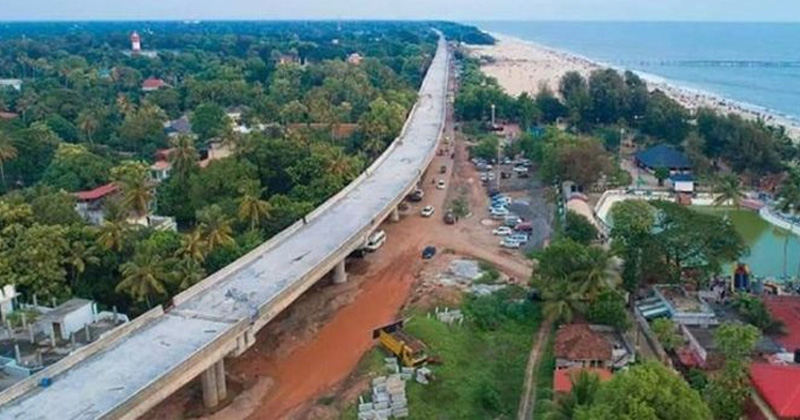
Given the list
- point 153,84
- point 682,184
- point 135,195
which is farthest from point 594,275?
point 153,84

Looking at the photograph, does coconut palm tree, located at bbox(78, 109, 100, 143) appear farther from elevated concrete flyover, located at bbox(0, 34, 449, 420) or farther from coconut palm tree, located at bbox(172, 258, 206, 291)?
coconut palm tree, located at bbox(172, 258, 206, 291)

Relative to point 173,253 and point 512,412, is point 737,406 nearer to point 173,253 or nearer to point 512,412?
point 512,412

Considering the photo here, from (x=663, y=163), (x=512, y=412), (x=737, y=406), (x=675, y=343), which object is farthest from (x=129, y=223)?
(x=663, y=163)

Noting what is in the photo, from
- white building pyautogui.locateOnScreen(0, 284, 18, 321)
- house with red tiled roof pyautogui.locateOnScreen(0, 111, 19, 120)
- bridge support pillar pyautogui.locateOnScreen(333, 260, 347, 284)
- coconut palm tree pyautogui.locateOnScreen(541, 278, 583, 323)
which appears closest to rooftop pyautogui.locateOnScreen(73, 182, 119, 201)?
white building pyautogui.locateOnScreen(0, 284, 18, 321)

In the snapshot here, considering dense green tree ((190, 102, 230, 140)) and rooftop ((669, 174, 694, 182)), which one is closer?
rooftop ((669, 174, 694, 182))

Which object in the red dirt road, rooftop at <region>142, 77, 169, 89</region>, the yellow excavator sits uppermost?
rooftop at <region>142, 77, 169, 89</region>

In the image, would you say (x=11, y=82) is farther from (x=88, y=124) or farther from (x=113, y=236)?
(x=113, y=236)

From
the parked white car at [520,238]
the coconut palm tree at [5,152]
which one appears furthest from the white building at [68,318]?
the coconut palm tree at [5,152]
